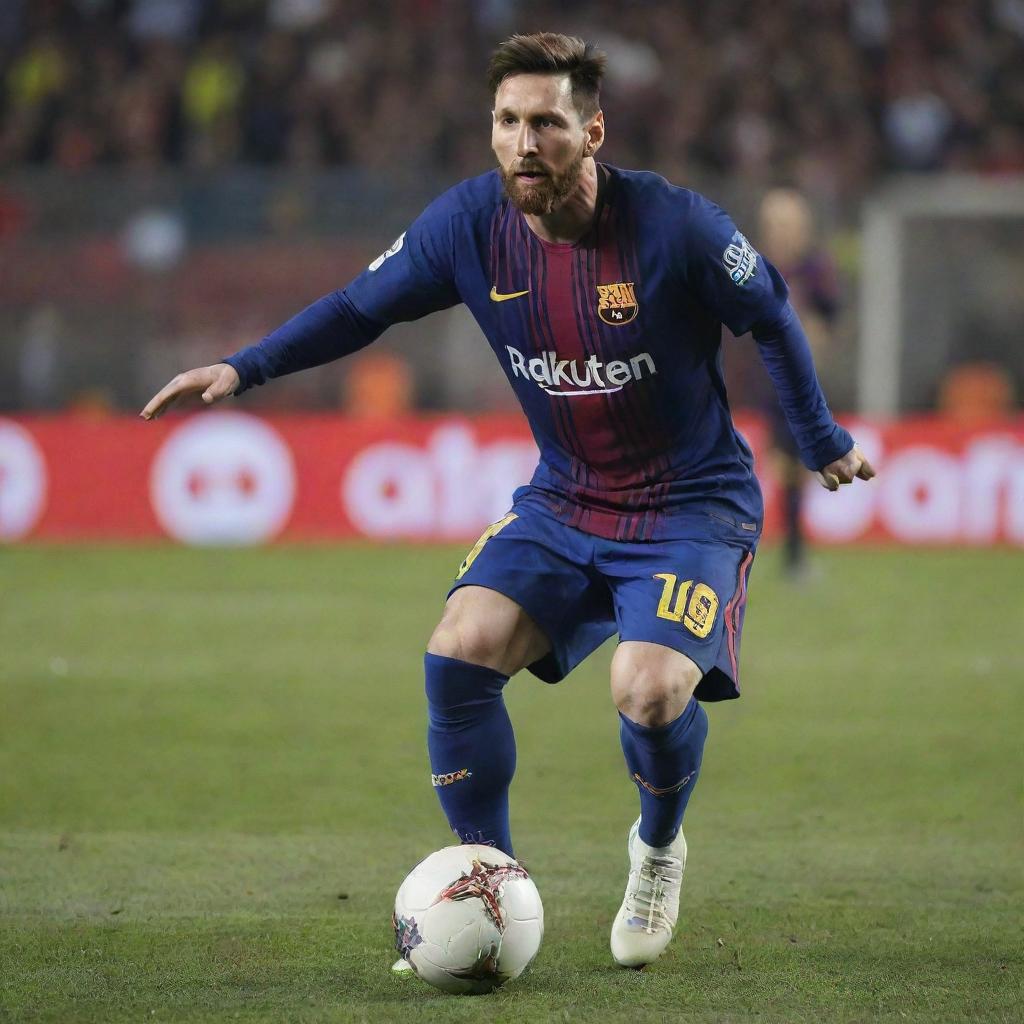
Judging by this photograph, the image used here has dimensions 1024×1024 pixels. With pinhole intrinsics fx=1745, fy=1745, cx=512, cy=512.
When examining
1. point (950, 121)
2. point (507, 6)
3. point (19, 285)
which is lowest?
point (19, 285)

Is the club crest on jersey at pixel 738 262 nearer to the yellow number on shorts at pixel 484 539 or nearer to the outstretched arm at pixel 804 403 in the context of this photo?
the outstretched arm at pixel 804 403

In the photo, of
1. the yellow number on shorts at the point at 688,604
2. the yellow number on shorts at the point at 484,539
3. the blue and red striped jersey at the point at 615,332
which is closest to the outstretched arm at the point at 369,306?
the blue and red striped jersey at the point at 615,332

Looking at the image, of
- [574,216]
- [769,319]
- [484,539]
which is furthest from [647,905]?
[574,216]

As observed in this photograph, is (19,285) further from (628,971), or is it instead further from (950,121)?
(628,971)

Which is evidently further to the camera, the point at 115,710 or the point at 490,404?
the point at 490,404

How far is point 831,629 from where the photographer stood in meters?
9.23

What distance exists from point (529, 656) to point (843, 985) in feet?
3.36

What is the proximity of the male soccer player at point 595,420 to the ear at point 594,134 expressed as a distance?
17 millimetres

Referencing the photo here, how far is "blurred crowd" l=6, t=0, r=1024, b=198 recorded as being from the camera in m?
14.5

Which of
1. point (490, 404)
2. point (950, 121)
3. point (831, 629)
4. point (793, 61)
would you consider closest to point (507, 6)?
point (793, 61)

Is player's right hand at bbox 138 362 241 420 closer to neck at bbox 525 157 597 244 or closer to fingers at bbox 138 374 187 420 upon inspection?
fingers at bbox 138 374 187 420

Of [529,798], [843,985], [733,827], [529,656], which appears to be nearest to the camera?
[843,985]

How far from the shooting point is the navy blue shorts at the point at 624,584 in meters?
3.96

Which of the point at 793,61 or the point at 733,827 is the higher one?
the point at 793,61
